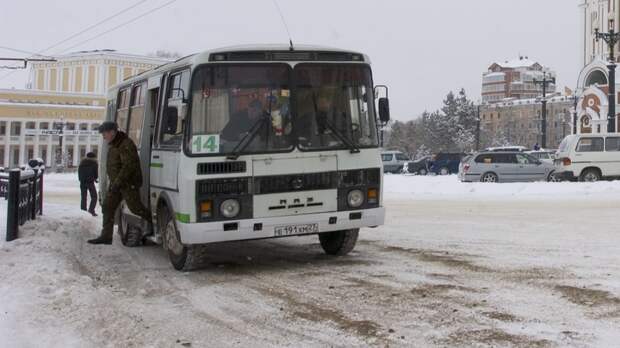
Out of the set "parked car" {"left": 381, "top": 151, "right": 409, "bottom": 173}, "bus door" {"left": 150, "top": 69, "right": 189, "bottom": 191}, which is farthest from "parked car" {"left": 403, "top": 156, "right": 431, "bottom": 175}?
"bus door" {"left": 150, "top": 69, "right": 189, "bottom": 191}

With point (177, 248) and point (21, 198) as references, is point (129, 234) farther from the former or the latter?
point (177, 248)

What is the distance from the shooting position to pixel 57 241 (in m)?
11.6

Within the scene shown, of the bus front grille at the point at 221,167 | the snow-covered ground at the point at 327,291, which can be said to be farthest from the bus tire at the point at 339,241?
the bus front grille at the point at 221,167

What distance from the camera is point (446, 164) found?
50.4 m

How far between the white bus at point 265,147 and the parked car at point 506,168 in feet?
72.0

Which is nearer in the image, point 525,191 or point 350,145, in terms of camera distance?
point 350,145

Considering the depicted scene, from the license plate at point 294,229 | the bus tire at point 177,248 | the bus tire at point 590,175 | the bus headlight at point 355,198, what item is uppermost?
the bus tire at point 590,175

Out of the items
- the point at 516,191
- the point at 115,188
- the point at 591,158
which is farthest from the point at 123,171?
the point at 591,158

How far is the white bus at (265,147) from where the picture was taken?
8656mm

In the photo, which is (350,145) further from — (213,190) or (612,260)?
(612,260)

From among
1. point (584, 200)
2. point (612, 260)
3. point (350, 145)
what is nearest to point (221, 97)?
point (350, 145)

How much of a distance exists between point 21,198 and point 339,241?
5486mm

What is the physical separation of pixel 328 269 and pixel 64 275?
3198mm

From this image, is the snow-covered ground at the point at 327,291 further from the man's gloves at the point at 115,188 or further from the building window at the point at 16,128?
the building window at the point at 16,128
